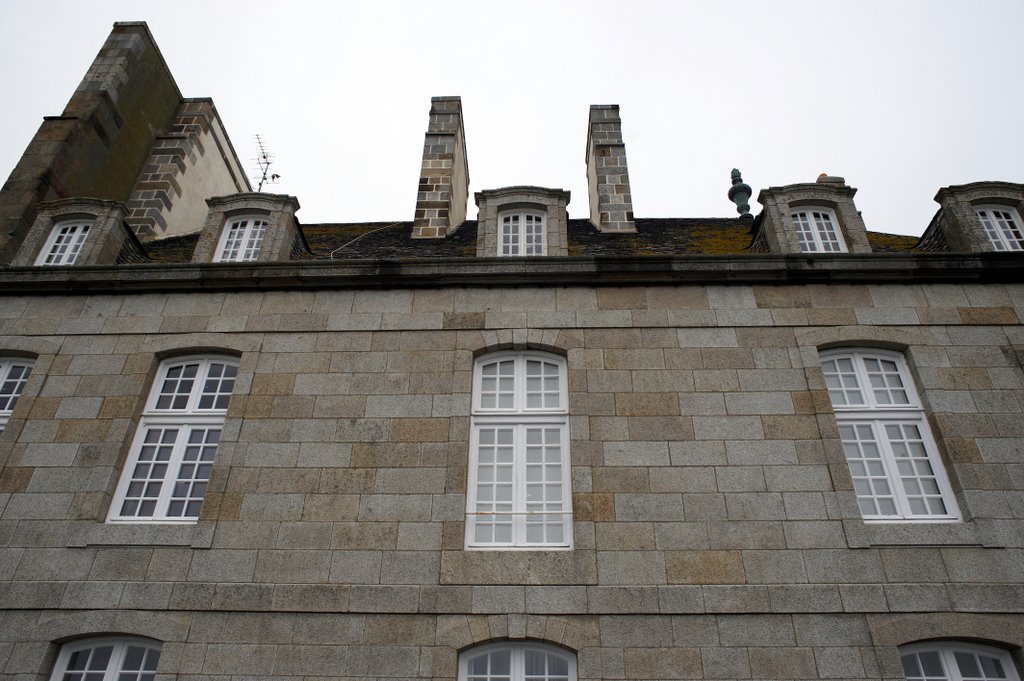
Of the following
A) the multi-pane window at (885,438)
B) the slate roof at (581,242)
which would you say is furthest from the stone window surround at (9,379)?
the multi-pane window at (885,438)

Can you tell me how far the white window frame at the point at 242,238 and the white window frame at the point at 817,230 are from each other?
790 centimetres

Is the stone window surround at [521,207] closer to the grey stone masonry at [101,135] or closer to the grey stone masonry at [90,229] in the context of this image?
the grey stone masonry at [90,229]

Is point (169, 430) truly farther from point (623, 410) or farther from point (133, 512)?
point (623, 410)

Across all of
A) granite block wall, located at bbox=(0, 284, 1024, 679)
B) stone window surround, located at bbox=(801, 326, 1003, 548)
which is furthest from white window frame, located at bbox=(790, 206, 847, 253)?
stone window surround, located at bbox=(801, 326, 1003, 548)

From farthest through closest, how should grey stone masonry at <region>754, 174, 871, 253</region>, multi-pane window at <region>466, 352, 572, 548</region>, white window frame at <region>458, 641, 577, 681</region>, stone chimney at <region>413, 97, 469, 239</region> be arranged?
1. stone chimney at <region>413, 97, 469, 239</region>
2. grey stone masonry at <region>754, 174, 871, 253</region>
3. multi-pane window at <region>466, 352, 572, 548</region>
4. white window frame at <region>458, 641, 577, 681</region>

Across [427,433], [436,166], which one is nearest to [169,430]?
[427,433]

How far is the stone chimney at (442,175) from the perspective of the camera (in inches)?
480

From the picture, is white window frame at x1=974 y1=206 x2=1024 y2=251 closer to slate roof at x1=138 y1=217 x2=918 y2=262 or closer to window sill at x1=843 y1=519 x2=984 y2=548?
slate roof at x1=138 y1=217 x2=918 y2=262

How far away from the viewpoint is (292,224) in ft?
36.2

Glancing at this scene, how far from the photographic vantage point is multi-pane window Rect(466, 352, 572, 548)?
777 centimetres

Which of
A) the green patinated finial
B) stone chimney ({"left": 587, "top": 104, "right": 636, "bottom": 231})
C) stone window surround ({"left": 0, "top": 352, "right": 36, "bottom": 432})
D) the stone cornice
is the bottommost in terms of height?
stone window surround ({"left": 0, "top": 352, "right": 36, "bottom": 432})

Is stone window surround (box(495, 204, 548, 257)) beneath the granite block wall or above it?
above

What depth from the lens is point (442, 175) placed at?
41.7 feet

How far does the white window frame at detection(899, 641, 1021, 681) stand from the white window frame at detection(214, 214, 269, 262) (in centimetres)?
945
